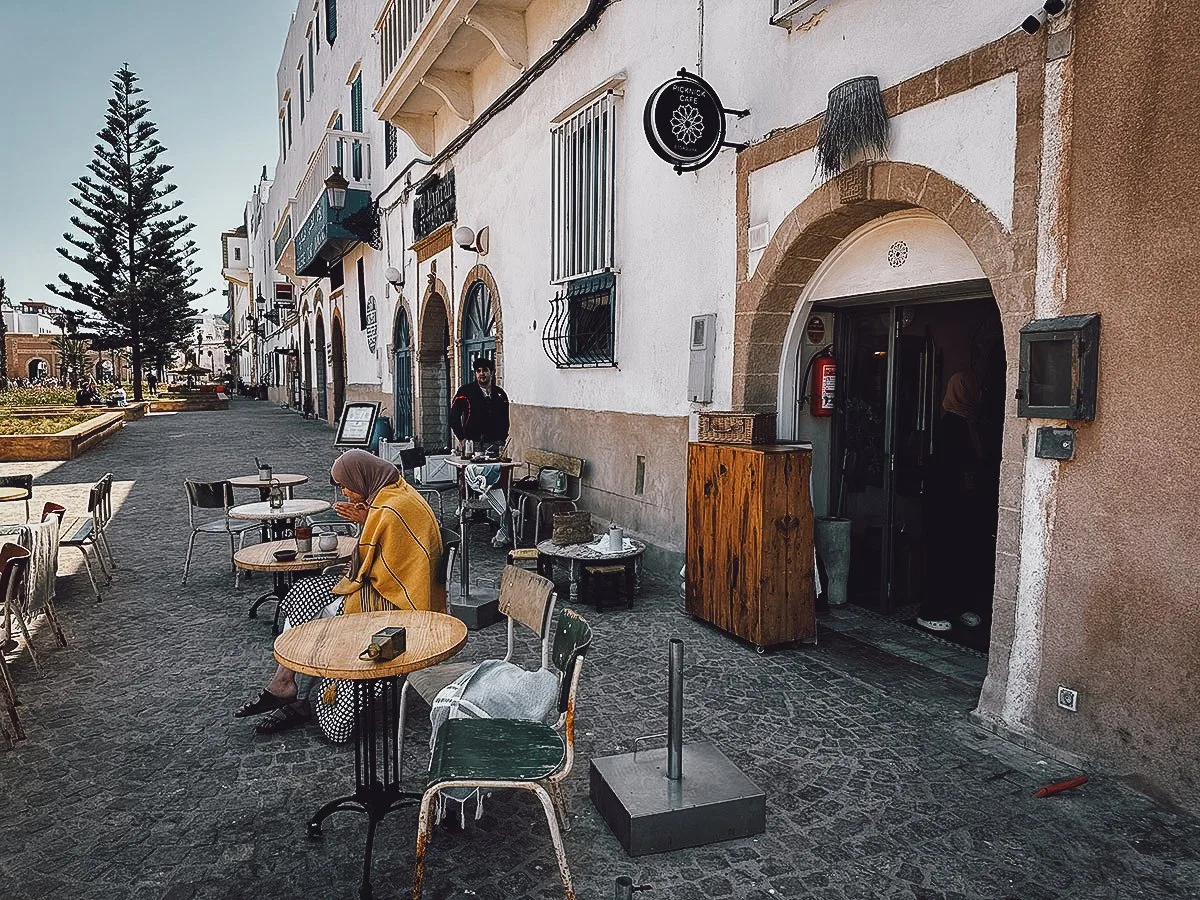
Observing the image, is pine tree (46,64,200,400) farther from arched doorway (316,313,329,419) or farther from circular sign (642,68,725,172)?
circular sign (642,68,725,172)

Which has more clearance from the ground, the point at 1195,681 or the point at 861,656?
the point at 1195,681

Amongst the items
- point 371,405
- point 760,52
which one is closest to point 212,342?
point 371,405

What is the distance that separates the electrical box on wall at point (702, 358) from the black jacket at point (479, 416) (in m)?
3.44

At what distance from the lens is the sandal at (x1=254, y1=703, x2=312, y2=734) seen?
13.1 feet

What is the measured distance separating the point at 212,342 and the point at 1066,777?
90020 millimetres

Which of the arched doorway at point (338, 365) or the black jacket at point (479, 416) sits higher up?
the arched doorway at point (338, 365)

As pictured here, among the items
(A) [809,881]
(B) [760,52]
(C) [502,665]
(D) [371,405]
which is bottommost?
(A) [809,881]

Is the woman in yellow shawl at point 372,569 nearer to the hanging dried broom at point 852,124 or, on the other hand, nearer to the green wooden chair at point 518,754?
the green wooden chair at point 518,754

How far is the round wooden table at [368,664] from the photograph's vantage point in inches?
112

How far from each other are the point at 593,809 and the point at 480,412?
629 cm

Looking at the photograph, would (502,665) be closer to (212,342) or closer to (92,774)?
(92,774)

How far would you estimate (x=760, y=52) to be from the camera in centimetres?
562

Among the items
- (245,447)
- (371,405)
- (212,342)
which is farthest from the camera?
(212,342)

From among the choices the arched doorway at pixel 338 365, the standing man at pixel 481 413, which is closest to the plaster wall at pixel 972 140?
the standing man at pixel 481 413
